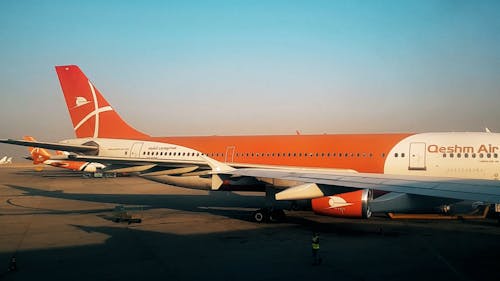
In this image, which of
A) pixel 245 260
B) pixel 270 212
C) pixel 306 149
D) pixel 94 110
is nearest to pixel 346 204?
pixel 245 260

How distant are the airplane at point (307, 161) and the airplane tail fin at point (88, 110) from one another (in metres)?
0.07

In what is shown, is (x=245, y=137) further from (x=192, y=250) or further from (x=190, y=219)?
(x=192, y=250)

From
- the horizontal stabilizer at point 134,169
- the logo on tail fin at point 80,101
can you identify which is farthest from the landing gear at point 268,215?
the logo on tail fin at point 80,101

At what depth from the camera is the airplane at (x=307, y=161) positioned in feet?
47.3

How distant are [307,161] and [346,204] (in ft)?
20.7

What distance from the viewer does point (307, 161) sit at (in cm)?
2172

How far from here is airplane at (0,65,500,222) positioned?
47.3 feet

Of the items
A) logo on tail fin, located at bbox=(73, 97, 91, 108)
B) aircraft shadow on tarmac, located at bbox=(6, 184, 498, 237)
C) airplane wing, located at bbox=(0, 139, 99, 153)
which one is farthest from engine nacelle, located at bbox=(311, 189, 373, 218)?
logo on tail fin, located at bbox=(73, 97, 91, 108)

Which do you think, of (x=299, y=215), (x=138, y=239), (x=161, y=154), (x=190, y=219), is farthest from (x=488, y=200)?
(x=161, y=154)

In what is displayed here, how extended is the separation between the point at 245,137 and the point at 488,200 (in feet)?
55.7

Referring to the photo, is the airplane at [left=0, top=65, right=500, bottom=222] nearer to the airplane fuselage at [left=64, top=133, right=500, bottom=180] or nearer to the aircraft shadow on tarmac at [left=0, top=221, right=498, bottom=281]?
the airplane fuselage at [left=64, top=133, right=500, bottom=180]

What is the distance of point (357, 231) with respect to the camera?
699 inches

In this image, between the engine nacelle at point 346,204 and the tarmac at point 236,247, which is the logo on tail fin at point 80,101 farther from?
the engine nacelle at point 346,204

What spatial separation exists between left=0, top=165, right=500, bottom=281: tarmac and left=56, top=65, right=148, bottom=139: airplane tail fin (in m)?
6.04
